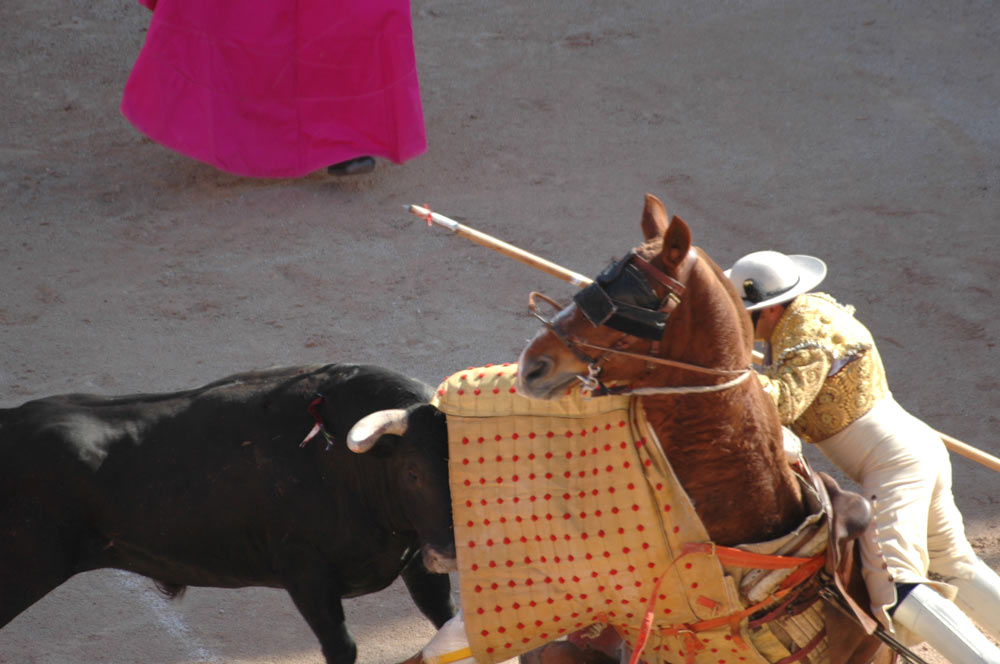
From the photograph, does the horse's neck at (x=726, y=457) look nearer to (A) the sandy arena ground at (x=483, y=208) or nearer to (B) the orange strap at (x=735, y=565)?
(B) the orange strap at (x=735, y=565)

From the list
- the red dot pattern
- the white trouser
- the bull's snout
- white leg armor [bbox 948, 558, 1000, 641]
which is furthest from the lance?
the bull's snout

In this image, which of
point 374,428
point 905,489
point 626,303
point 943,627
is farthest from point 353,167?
point 943,627

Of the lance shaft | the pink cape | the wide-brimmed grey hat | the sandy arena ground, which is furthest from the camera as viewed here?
the pink cape

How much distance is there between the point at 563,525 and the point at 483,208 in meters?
5.22

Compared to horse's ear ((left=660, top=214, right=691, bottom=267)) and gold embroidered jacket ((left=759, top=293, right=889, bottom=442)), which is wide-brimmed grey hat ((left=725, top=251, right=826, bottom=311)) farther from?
horse's ear ((left=660, top=214, right=691, bottom=267))

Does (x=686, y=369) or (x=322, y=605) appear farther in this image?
(x=322, y=605)

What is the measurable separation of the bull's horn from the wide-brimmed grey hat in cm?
126

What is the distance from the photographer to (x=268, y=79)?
827 cm

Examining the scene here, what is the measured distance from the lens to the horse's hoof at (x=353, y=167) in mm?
8484

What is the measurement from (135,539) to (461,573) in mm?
1283

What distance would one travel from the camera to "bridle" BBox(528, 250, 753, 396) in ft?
9.30

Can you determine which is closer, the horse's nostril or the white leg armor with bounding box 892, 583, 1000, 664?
the horse's nostril

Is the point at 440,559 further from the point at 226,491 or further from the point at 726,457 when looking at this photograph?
the point at 726,457

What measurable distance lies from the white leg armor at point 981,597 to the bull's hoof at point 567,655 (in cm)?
129
